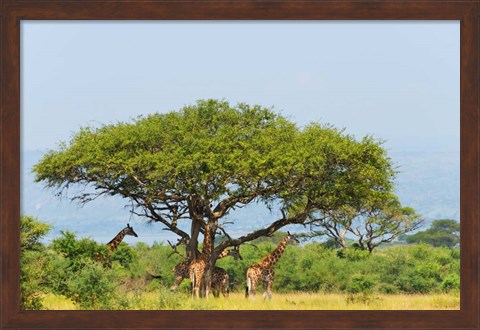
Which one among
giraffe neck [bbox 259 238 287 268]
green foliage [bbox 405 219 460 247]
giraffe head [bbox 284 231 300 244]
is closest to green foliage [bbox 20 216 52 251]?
giraffe neck [bbox 259 238 287 268]

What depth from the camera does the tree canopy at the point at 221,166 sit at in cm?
1273

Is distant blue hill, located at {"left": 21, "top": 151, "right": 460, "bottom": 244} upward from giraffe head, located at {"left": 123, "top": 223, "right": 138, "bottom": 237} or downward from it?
upward

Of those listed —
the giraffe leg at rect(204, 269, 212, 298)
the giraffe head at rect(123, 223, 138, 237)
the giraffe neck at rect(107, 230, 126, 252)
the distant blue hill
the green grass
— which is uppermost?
the distant blue hill

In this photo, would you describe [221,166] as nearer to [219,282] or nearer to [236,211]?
[236,211]

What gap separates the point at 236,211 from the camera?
45.1ft

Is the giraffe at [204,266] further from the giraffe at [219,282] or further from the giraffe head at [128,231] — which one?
the giraffe head at [128,231]

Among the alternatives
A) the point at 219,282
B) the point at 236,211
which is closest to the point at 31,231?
the point at 219,282

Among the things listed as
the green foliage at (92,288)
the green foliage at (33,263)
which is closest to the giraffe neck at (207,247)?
the green foliage at (92,288)

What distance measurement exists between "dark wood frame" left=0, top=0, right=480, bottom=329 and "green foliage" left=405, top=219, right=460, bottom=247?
52.7ft

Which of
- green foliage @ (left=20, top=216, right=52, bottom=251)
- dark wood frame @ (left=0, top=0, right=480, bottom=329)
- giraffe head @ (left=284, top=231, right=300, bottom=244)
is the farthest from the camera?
giraffe head @ (left=284, top=231, right=300, bottom=244)

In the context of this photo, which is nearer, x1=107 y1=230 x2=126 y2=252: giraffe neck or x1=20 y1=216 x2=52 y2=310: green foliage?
x1=20 y1=216 x2=52 y2=310: green foliage

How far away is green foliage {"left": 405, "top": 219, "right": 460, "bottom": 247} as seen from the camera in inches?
913

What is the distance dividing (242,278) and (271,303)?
3.52 meters

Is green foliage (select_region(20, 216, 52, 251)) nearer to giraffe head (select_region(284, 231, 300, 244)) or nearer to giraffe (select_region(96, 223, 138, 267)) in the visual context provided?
giraffe (select_region(96, 223, 138, 267))
